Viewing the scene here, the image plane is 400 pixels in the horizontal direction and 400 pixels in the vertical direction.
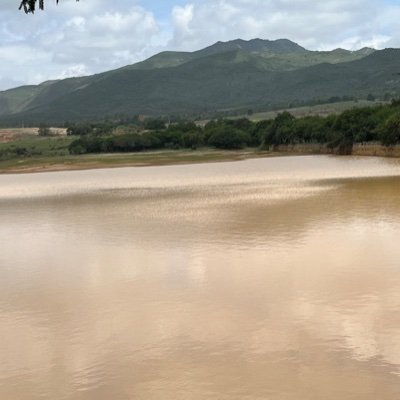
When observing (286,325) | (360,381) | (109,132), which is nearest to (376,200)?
(286,325)

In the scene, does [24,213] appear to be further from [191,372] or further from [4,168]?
[4,168]

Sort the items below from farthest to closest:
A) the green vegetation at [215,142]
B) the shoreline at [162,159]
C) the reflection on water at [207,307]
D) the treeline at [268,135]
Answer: the green vegetation at [215,142] → the treeline at [268,135] → the shoreline at [162,159] → the reflection on water at [207,307]

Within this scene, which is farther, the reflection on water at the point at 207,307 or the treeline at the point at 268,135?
the treeline at the point at 268,135

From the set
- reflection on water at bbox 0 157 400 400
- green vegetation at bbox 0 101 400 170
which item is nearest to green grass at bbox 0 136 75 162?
green vegetation at bbox 0 101 400 170

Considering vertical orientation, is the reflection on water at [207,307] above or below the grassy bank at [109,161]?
below

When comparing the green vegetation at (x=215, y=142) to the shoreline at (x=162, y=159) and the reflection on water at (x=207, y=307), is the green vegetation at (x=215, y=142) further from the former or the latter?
the reflection on water at (x=207, y=307)

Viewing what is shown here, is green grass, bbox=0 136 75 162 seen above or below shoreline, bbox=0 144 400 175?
above

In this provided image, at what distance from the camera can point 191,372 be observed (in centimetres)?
1189

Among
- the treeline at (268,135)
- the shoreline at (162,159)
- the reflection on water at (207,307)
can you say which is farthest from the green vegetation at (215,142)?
the reflection on water at (207,307)

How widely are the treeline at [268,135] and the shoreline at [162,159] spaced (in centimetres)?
157

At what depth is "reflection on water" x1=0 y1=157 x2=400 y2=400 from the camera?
11.5m

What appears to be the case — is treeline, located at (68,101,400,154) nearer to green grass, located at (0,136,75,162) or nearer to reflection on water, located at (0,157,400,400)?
green grass, located at (0,136,75,162)

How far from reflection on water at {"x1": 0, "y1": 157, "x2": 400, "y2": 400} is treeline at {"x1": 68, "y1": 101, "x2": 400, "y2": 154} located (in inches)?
2649

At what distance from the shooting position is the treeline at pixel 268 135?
98.2 meters
